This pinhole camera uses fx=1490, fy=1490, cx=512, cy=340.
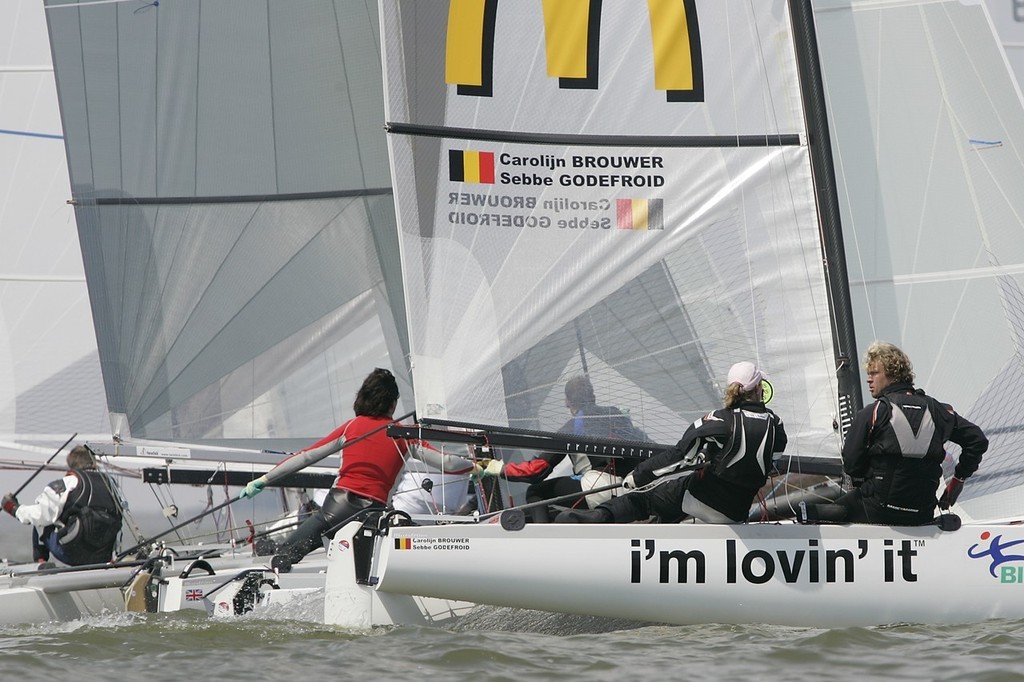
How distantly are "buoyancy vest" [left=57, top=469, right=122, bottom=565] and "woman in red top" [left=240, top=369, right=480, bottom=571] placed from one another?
6.31ft

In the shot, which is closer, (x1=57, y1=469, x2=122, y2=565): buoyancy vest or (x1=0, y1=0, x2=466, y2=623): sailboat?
(x1=57, y1=469, x2=122, y2=565): buoyancy vest

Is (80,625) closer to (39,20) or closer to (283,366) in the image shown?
(283,366)

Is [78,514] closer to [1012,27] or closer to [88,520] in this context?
[88,520]

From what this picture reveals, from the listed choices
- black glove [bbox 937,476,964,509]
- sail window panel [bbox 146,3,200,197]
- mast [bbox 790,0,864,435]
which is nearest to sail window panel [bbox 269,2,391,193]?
sail window panel [bbox 146,3,200,197]

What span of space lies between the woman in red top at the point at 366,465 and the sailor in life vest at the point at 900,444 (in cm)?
166

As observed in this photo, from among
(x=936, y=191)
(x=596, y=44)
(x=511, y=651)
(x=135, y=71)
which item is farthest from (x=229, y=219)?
(x=511, y=651)

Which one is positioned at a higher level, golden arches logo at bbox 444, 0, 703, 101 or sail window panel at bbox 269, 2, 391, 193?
sail window panel at bbox 269, 2, 391, 193

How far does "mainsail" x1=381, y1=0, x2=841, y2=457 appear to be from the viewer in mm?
6207

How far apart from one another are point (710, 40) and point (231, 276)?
3720 millimetres

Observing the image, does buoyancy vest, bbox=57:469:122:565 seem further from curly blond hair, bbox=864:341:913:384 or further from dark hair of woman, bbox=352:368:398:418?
curly blond hair, bbox=864:341:913:384

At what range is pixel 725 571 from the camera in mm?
5562

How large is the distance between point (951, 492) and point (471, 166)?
7.75ft

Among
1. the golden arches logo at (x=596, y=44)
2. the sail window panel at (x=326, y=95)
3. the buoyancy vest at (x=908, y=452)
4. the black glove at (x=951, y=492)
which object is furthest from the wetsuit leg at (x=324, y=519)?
the sail window panel at (x=326, y=95)

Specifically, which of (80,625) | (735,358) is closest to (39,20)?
(80,625)
